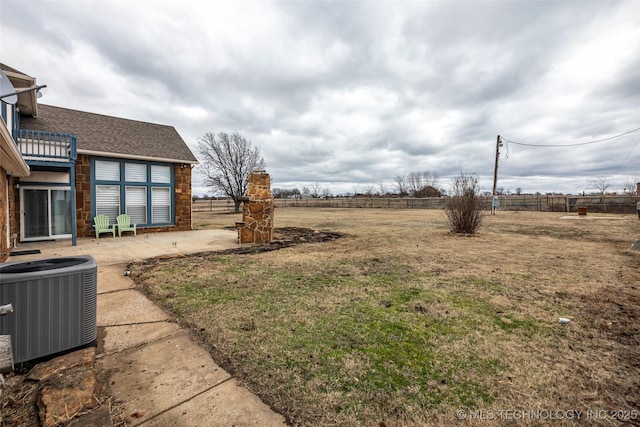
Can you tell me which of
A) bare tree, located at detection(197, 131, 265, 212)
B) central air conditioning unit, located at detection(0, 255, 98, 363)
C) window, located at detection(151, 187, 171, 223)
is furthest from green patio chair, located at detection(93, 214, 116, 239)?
bare tree, located at detection(197, 131, 265, 212)

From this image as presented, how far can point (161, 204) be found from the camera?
449 inches

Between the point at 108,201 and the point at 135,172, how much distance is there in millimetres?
1472

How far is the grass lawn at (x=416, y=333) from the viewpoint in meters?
1.80

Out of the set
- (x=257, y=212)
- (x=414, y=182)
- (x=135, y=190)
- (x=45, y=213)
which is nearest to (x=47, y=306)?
(x=257, y=212)

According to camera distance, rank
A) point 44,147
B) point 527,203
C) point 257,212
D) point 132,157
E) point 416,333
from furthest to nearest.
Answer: point 527,203
point 132,157
point 257,212
point 44,147
point 416,333

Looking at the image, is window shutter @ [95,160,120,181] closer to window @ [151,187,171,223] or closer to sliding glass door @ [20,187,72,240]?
sliding glass door @ [20,187,72,240]

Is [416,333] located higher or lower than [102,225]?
lower

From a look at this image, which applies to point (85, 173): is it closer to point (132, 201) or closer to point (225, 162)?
point (132, 201)

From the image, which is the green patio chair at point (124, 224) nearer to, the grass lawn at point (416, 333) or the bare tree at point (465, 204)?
the grass lawn at point (416, 333)

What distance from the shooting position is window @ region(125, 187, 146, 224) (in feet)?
34.7

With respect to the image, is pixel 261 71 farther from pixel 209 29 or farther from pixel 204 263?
pixel 204 263

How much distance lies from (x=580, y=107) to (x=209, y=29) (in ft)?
94.4

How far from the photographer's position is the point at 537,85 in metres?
16.4

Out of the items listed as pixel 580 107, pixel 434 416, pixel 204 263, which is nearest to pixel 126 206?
pixel 204 263
